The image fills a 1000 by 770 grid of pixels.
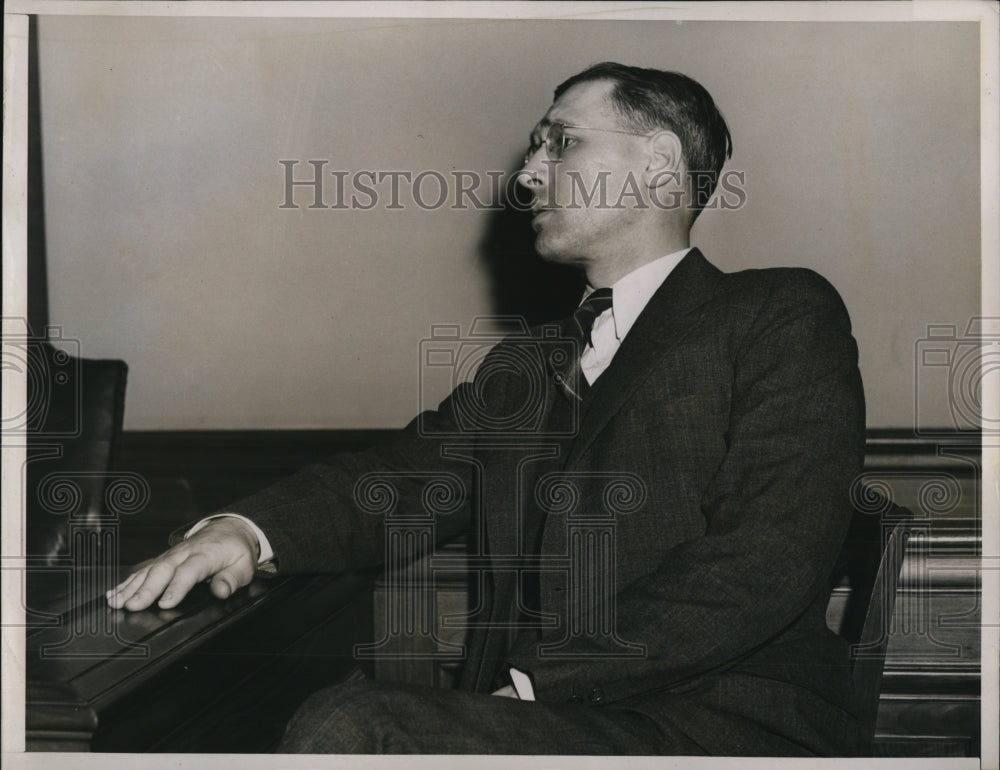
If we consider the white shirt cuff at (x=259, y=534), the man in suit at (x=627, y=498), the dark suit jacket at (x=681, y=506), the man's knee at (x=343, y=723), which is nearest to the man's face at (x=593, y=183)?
the man in suit at (x=627, y=498)

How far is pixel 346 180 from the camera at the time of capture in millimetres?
1405

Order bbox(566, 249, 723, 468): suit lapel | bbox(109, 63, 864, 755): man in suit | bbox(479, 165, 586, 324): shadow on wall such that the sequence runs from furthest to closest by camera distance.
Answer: bbox(479, 165, 586, 324): shadow on wall
bbox(566, 249, 723, 468): suit lapel
bbox(109, 63, 864, 755): man in suit

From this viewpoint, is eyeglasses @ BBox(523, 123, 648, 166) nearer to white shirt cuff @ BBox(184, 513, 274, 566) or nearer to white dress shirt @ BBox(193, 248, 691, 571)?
white dress shirt @ BBox(193, 248, 691, 571)

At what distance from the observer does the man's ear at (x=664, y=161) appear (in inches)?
47.9

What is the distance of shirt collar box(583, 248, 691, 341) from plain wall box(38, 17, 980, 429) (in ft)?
1.00

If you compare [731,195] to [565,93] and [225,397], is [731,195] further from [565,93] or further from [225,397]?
[225,397]

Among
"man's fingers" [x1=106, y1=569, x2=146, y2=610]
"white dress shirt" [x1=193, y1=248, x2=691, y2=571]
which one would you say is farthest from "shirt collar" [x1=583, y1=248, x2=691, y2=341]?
"man's fingers" [x1=106, y1=569, x2=146, y2=610]

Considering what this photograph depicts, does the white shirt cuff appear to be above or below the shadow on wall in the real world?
below

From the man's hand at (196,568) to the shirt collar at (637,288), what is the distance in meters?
0.54

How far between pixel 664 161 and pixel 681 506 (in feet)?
1.53

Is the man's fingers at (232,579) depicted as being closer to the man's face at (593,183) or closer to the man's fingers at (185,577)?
the man's fingers at (185,577)

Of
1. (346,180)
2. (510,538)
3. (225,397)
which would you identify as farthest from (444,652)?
(346,180)

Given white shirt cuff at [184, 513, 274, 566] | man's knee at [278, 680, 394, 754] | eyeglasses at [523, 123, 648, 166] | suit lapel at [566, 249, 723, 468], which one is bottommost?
man's knee at [278, 680, 394, 754]

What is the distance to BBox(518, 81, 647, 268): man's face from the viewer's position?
1210 millimetres
